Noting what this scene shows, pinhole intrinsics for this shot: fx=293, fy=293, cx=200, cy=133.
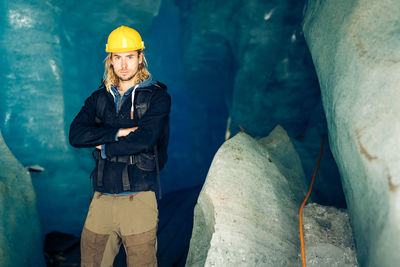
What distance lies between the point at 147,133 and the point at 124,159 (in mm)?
271

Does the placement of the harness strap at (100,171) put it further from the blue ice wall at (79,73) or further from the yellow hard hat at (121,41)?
the blue ice wall at (79,73)

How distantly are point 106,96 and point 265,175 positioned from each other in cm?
149

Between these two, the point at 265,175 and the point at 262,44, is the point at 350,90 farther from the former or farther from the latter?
the point at 262,44

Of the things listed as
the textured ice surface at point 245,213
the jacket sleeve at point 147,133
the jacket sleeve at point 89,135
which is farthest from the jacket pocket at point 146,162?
the textured ice surface at point 245,213

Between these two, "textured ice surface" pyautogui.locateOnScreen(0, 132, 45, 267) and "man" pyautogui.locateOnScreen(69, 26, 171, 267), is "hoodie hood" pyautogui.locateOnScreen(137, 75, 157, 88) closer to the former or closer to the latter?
"man" pyautogui.locateOnScreen(69, 26, 171, 267)

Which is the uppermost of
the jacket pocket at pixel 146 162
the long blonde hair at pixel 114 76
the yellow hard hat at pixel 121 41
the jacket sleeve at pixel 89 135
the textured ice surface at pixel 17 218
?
the yellow hard hat at pixel 121 41

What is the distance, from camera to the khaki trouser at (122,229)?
2.09 m

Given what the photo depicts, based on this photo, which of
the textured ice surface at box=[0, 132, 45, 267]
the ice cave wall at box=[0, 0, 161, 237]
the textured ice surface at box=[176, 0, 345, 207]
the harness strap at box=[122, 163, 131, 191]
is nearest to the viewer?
the harness strap at box=[122, 163, 131, 191]

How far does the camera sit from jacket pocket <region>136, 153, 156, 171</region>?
214 cm

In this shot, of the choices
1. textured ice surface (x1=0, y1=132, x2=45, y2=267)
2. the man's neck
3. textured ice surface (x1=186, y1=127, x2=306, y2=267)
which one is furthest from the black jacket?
textured ice surface (x1=0, y1=132, x2=45, y2=267)

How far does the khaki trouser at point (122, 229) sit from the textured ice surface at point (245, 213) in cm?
41

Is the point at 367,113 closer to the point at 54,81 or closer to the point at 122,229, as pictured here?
the point at 122,229

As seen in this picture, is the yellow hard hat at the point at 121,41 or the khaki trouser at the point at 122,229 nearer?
the khaki trouser at the point at 122,229

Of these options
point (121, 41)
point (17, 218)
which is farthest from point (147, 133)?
point (17, 218)
